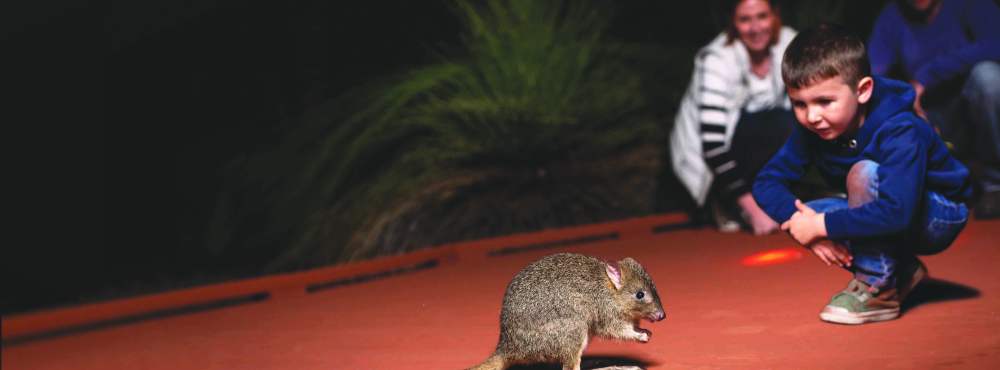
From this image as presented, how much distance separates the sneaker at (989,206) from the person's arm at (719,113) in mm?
987

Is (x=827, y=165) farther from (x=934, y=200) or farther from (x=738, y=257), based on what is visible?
(x=738, y=257)

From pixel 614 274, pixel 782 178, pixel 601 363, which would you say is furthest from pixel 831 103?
pixel 601 363

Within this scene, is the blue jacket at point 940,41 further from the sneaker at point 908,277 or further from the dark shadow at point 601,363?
the dark shadow at point 601,363

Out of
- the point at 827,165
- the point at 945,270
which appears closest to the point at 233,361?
the point at 827,165

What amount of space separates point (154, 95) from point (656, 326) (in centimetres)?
414

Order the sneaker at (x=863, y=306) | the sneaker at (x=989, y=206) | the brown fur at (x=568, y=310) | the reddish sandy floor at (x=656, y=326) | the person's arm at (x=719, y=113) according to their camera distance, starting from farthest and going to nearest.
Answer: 1. the person's arm at (x=719, y=113)
2. the sneaker at (x=989, y=206)
3. the sneaker at (x=863, y=306)
4. the reddish sandy floor at (x=656, y=326)
5. the brown fur at (x=568, y=310)

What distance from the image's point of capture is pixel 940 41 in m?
4.28

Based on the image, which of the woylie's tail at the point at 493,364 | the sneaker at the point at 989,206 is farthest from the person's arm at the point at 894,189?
the sneaker at the point at 989,206

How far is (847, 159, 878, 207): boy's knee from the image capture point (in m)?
2.48

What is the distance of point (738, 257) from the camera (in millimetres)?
3791

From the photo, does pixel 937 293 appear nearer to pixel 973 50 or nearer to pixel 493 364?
pixel 493 364

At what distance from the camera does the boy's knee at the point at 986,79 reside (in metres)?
4.12

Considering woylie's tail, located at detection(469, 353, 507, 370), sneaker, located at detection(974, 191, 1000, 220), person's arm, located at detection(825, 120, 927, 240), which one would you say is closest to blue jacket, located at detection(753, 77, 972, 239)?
person's arm, located at detection(825, 120, 927, 240)

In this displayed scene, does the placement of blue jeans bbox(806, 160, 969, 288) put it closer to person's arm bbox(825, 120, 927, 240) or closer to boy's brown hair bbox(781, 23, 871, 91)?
person's arm bbox(825, 120, 927, 240)
